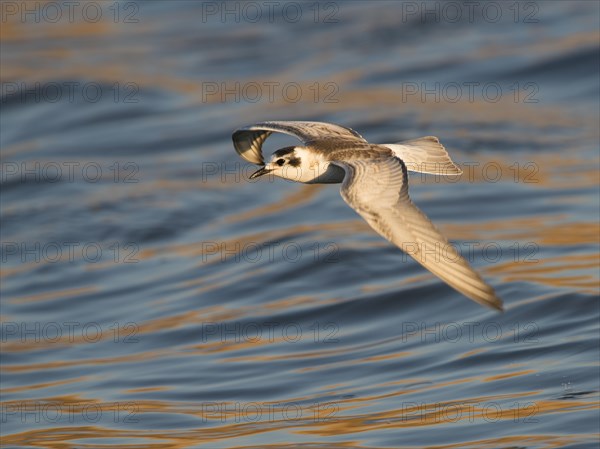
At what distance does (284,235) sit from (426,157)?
8820mm

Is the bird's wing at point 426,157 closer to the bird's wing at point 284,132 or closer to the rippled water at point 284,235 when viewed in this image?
the bird's wing at point 284,132

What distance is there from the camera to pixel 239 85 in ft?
85.2

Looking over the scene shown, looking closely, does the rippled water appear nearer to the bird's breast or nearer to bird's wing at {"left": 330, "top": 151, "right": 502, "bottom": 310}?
the bird's breast

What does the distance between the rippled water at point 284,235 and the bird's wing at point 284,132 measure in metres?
2.54

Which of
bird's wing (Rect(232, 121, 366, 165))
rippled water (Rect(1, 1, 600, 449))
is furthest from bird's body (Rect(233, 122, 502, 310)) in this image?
rippled water (Rect(1, 1, 600, 449))

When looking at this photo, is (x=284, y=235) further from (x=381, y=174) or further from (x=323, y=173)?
(x=381, y=174)

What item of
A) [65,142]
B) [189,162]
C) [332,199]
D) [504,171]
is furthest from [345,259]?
[65,142]

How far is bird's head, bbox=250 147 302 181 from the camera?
10.3 metres

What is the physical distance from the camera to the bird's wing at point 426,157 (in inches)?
404

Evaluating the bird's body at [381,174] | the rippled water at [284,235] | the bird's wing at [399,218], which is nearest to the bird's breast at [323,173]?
the bird's body at [381,174]

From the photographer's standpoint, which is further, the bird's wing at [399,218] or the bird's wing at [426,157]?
the bird's wing at [426,157]

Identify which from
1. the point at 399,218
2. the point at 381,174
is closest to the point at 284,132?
the point at 381,174

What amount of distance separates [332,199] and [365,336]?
4.88 meters

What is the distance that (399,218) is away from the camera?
28.1 ft
